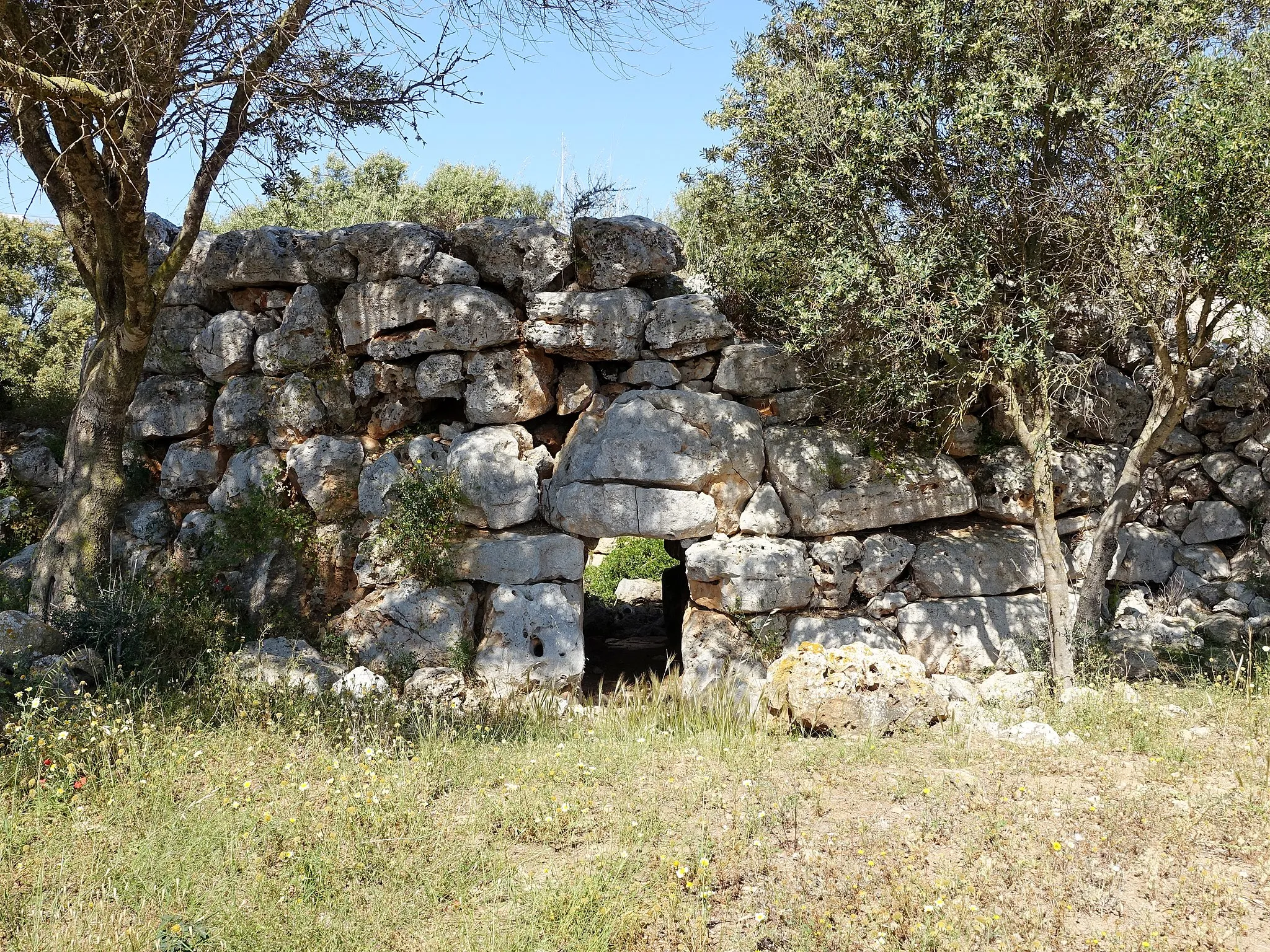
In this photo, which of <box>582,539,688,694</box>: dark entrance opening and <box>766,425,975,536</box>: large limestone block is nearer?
<box>766,425,975,536</box>: large limestone block

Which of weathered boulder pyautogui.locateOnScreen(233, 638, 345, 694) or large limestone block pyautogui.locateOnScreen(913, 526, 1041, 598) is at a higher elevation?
large limestone block pyautogui.locateOnScreen(913, 526, 1041, 598)

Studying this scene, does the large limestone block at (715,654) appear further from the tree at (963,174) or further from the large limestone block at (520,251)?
the large limestone block at (520,251)

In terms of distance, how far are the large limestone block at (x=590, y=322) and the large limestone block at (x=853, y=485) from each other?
7.68 feet

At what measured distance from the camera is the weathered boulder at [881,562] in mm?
11195

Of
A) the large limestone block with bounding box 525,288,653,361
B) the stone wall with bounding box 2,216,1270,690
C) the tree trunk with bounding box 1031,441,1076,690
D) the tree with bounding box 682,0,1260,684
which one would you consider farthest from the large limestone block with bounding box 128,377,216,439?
the tree trunk with bounding box 1031,441,1076,690

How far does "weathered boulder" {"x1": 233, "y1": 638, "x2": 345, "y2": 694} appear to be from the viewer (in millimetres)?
8148

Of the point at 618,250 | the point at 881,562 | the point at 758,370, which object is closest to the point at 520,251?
the point at 618,250

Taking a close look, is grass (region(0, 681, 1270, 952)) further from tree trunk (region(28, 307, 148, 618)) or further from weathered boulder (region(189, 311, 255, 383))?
weathered boulder (region(189, 311, 255, 383))

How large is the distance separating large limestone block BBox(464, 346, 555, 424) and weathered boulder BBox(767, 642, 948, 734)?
5322mm

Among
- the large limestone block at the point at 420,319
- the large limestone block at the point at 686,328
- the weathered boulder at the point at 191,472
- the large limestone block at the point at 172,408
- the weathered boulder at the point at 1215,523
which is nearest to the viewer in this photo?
the large limestone block at the point at 686,328

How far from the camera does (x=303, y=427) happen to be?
1221 cm

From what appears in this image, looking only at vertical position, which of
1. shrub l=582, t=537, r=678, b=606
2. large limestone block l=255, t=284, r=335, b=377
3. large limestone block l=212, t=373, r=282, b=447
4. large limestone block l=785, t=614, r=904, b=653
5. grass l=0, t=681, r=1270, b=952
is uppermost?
large limestone block l=255, t=284, r=335, b=377

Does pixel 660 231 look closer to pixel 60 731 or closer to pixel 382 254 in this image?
pixel 382 254

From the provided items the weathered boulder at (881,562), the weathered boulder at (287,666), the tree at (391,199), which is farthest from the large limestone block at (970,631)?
the tree at (391,199)
